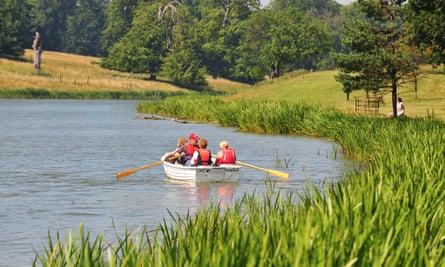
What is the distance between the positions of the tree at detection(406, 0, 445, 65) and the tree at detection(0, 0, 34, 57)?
11974 centimetres

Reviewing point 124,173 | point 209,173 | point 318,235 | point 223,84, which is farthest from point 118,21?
point 318,235

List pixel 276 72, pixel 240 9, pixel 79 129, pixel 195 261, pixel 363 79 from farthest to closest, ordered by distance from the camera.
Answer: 1. pixel 240 9
2. pixel 276 72
3. pixel 79 129
4. pixel 363 79
5. pixel 195 261

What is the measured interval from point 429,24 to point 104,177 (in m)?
14.7

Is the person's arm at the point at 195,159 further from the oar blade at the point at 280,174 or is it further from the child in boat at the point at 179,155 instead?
the oar blade at the point at 280,174

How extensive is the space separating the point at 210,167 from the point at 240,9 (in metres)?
166

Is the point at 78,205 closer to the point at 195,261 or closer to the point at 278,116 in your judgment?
the point at 195,261

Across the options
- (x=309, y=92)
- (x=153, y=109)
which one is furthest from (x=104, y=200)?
(x=309, y=92)

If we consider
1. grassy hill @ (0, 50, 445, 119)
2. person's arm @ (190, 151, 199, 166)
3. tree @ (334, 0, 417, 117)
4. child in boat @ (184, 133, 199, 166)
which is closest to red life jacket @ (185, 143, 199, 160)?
child in boat @ (184, 133, 199, 166)

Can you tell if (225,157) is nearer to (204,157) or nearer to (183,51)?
(204,157)

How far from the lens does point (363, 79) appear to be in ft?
154

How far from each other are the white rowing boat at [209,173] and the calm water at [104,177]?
274 millimetres

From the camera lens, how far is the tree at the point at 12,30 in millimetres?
152125

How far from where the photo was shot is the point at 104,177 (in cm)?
3031

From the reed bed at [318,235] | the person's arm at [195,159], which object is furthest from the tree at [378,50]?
the reed bed at [318,235]
